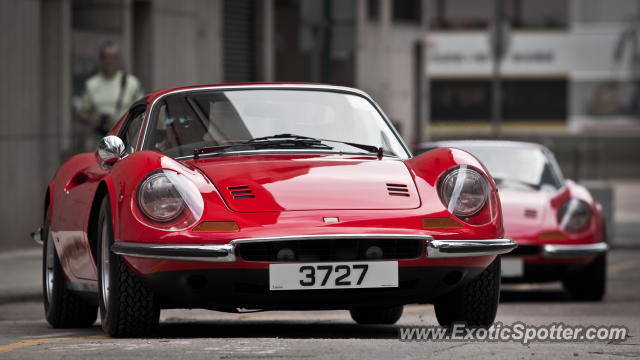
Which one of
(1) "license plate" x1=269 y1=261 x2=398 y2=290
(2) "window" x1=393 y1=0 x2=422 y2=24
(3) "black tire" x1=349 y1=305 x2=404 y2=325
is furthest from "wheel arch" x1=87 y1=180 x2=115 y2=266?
(2) "window" x1=393 y1=0 x2=422 y2=24

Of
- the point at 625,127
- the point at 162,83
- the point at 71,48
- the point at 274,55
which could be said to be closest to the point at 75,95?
the point at 71,48

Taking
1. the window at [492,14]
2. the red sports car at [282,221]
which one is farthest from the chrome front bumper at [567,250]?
the window at [492,14]

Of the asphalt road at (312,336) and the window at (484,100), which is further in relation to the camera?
the window at (484,100)

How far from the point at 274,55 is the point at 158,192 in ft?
55.3

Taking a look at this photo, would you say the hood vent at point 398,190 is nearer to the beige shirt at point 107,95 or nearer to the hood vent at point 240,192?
the hood vent at point 240,192

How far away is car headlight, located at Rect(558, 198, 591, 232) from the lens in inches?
438

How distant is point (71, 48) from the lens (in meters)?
16.4

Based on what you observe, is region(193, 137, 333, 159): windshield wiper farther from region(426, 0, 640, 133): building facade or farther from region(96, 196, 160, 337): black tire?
region(426, 0, 640, 133): building facade

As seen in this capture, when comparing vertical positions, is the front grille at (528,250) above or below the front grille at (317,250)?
below

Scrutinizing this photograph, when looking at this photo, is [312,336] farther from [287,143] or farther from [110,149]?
[110,149]

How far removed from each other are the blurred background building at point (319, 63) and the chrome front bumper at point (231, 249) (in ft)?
28.8

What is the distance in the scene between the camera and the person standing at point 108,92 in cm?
1345

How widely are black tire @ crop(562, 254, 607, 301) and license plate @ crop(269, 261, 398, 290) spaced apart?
4.91 metres

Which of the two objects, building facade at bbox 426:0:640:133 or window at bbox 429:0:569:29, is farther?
window at bbox 429:0:569:29
